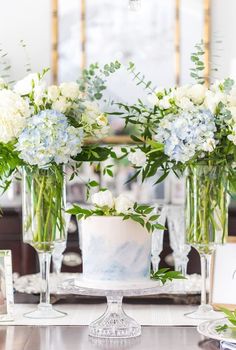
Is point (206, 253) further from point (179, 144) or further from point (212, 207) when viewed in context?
point (179, 144)

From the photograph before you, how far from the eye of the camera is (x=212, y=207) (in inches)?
81.3

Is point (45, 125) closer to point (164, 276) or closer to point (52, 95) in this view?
point (52, 95)

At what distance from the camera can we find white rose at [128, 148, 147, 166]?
206 centimetres

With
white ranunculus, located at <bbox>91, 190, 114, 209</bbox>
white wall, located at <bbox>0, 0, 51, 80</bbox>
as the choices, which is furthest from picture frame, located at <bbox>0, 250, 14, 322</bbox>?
white wall, located at <bbox>0, 0, 51, 80</bbox>

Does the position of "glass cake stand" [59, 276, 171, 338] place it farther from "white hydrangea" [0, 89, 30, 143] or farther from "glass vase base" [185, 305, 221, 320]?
"white hydrangea" [0, 89, 30, 143]

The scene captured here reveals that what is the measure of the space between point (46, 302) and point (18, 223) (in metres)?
1.85

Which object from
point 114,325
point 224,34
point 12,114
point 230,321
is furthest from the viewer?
point 224,34

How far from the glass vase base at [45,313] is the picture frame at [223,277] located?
377 mm

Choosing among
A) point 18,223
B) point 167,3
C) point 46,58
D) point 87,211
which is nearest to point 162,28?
point 167,3

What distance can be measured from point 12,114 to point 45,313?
0.49 m

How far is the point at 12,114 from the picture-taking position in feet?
6.50

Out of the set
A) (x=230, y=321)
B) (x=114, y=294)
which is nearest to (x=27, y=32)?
(x=114, y=294)

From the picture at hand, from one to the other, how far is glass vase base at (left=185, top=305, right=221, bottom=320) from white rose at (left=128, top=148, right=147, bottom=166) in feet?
1.27

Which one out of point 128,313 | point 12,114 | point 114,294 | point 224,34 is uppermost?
point 224,34
